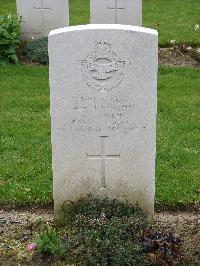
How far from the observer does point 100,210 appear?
492cm

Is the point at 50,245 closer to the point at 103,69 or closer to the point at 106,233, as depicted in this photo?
the point at 106,233

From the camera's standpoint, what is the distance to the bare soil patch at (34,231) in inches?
184

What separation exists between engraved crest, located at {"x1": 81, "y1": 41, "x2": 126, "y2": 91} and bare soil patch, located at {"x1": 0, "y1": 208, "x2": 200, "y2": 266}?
1351 mm

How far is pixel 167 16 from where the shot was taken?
47.0ft

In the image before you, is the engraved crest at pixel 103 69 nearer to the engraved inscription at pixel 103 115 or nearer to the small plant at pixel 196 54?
the engraved inscription at pixel 103 115

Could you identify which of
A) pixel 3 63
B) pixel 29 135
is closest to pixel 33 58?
pixel 3 63

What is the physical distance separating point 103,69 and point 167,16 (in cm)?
998

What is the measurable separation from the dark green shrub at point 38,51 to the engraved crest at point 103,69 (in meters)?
5.79

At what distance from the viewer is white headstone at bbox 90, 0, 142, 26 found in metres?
11.1

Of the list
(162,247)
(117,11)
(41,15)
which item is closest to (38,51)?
(41,15)

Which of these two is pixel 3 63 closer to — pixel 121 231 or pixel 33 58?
pixel 33 58

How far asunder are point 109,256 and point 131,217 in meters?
0.47

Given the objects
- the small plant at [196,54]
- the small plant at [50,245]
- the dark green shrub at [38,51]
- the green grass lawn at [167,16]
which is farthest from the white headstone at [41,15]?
the small plant at [50,245]

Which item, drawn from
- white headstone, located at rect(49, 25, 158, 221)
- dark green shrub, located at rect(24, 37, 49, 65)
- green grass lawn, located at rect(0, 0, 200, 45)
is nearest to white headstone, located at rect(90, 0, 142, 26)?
green grass lawn, located at rect(0, 0, 200, 45)
